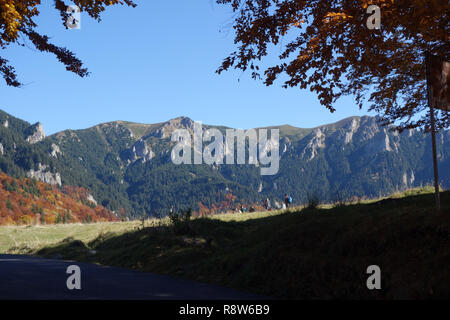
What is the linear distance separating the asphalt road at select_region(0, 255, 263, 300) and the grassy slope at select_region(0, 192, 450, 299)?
0.63 meters

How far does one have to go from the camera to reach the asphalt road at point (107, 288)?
643 centimetres

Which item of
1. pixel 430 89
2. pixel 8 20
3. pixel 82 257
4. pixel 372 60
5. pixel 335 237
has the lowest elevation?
pixel 82 257

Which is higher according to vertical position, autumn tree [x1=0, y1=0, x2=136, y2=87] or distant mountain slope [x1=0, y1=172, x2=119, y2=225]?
autumn tree [x1=0, y1=0, x2=136, y2=87]

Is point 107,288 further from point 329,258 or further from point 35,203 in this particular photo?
point 35,203

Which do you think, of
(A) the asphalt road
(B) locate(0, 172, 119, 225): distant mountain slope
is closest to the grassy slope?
(A) the asphalt road

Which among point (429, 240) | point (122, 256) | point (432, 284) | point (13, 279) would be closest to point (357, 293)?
point (432, 284)

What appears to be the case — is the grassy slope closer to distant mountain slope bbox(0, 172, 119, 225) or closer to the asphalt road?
the asphalt road

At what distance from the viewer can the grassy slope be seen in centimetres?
624

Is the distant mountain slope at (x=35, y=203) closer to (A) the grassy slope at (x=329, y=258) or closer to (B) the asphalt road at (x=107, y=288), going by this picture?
(A) the grassy slope at (x=329, y=258)

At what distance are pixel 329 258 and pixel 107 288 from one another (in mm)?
3718

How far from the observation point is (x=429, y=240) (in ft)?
23.1

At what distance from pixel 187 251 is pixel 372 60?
20.2 feet
